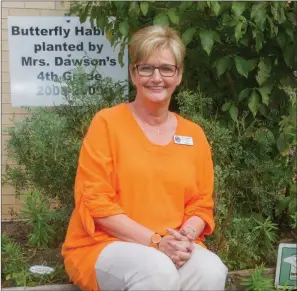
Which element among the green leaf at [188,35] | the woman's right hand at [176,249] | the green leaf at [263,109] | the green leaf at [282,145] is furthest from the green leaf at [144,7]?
the woman's right hand at [176,249]

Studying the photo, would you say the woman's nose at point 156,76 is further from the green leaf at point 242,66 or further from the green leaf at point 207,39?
the green leaf at point 242,66

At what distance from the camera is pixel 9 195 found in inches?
183

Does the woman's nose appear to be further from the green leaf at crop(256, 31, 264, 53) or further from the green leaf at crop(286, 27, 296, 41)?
the green leaf at crop(286, 27, 296, 41)

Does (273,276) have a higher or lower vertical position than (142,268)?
lower

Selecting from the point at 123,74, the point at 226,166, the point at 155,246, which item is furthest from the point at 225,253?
the point at 123,74

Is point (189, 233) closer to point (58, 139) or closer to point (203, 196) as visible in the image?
point (203, 196)

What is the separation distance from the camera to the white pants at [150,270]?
8.00ft

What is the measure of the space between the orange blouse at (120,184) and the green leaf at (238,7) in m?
0.98

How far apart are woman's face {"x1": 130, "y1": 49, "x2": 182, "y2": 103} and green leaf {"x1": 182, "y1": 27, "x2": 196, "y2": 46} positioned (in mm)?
698

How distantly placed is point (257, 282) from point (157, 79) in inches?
53.9

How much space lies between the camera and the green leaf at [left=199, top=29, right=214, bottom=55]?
3.37 metres

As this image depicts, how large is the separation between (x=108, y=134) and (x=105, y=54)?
1783 millimetres

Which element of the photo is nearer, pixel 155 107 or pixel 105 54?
pixel 155 107

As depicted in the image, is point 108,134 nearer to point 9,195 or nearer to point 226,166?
point 226,166
